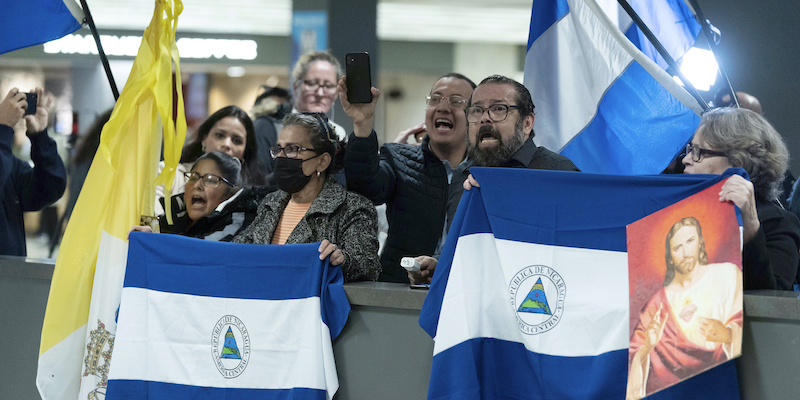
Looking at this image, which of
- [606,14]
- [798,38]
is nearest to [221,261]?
[606,14]

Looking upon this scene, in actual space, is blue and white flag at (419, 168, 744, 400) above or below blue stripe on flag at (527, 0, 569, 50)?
below

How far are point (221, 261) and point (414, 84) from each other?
5.59 meters

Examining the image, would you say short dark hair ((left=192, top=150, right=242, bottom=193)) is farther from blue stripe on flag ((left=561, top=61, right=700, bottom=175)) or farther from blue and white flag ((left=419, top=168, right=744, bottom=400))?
blue stripe on flag ((left=561, top=61, right=700, bottom=175))

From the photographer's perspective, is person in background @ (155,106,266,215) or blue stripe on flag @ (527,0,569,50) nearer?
blue stripe on flag @ (527,0,569,50)

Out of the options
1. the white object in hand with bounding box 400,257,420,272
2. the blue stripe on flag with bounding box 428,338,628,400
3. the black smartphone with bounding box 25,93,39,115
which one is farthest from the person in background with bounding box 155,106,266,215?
the blue stripe on flag with bounding box 428,338,628,400

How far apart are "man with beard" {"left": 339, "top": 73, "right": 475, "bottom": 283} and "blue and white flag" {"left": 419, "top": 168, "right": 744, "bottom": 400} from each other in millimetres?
519

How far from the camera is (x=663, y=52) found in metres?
3.43

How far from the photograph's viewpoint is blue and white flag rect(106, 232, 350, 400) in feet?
9.15

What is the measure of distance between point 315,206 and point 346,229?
0.16 meters

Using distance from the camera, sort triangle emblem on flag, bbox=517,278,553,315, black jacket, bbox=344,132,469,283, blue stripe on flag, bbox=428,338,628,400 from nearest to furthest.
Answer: blue stripe on flag, bbox=428,338,628,400, triangle emblem on flag, bbox=517,278,553,315, black jacket, bbox=344,132,469,283

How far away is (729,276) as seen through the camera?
2.20m

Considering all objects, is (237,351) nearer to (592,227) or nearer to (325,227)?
(325,227)

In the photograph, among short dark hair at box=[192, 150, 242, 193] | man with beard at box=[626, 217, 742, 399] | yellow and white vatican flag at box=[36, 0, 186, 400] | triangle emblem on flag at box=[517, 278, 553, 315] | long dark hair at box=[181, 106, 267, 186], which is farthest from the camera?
long dark hair at box=[181, 106, 267, 186]

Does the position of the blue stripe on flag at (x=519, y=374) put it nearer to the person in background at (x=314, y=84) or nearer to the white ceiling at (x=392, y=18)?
the person in background at (x=314, y=84)
